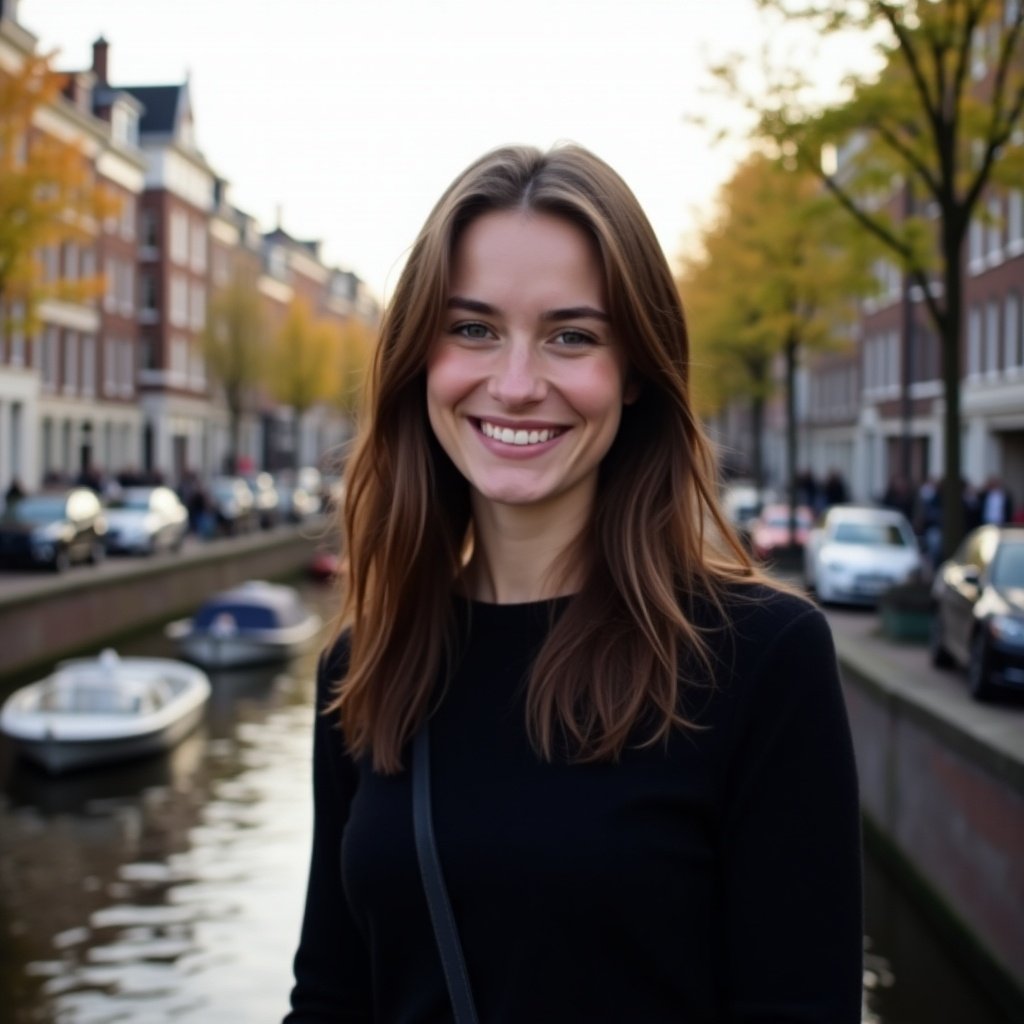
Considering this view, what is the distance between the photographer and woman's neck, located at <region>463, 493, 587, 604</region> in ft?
7.79

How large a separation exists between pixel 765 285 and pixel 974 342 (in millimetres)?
16109

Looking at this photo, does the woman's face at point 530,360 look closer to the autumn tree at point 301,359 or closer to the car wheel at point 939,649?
the car wheel at point 939,649

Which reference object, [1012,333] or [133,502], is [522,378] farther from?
[1012,333]

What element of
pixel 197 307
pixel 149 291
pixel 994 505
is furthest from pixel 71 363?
pixel 994 505

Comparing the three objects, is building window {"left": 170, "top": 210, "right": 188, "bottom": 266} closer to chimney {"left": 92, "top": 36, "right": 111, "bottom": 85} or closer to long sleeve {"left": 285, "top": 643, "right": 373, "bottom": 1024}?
chimney {"left": 92, "top": 36, "right": 111, "bottom": 85}

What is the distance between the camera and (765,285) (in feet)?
86.2

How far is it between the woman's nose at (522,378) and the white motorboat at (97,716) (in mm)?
15371

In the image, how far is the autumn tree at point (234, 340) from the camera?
66688 mm

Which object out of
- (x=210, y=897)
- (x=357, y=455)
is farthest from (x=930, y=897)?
(x=357, y=455)

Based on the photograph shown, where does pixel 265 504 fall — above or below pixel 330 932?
above

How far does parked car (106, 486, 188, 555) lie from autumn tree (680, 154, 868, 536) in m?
12.1

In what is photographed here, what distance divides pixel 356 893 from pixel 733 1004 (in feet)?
1.75

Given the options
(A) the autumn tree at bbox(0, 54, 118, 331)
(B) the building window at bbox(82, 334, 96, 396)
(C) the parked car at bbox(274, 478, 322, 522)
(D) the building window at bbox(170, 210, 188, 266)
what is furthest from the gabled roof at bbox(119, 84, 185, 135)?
(A) the autumn tree at bbox(0, 54, 118, 331)

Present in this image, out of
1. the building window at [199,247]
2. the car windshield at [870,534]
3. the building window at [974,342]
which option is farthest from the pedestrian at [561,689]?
the building window at [199,247]
